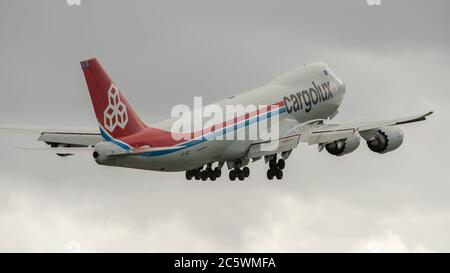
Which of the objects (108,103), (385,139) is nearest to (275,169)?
(385,139)

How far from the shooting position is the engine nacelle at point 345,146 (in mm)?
100375

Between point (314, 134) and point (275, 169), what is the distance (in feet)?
15.0

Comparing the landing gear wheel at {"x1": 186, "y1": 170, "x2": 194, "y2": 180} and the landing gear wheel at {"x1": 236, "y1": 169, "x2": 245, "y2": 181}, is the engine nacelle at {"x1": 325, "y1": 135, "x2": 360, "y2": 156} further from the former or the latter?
the landing gear wheel at {"x1": 186, "y1": 170, "x2": 194, "y2": 180}

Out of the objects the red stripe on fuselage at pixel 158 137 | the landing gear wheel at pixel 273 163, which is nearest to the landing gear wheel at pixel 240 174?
the landing gear wheel at pixel 273 163

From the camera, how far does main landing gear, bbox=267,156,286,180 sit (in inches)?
3885

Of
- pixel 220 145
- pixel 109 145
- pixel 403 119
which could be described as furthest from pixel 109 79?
pixel 403 119

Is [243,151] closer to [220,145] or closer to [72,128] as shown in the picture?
[220,145]

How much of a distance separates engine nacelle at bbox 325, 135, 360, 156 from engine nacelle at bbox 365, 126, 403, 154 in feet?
6.24

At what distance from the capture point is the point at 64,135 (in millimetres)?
99562

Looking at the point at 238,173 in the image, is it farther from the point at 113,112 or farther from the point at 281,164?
the point at 113,112

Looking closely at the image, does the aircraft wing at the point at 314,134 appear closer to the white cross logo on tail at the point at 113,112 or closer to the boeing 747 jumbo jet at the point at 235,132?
the boeing 747 jumbo jet at the point at 235,132

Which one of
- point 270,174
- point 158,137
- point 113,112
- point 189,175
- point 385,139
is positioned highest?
point 385,139

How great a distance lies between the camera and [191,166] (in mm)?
93688

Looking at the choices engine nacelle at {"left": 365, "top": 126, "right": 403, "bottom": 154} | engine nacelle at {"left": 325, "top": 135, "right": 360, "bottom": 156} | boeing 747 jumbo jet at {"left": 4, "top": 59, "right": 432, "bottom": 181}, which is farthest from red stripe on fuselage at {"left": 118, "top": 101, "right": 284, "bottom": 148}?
engine nacelle at {"left": 365, "top": 126, "right": 403, "bottom": 154}
